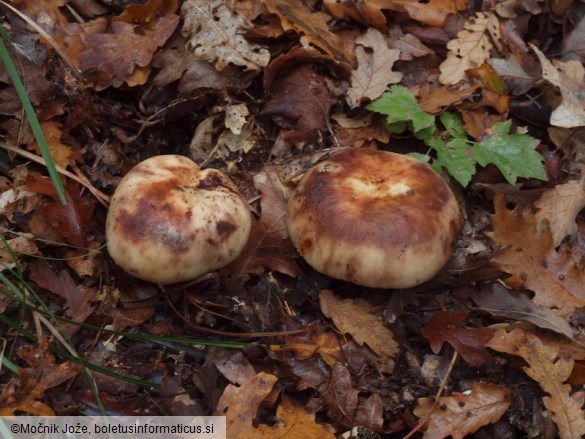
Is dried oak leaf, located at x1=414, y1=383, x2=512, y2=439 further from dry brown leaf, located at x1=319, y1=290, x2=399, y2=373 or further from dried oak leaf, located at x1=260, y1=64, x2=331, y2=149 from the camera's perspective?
dried oak leaf, located at x1=260, y1=64, x2=331, y2=149

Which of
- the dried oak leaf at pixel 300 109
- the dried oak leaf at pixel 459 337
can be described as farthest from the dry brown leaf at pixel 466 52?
the dried oak leaf at pixel 459 337

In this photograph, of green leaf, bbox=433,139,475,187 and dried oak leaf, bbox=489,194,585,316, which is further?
green leaf, bbox=433,139,475,187

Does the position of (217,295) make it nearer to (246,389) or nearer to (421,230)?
(246,389)

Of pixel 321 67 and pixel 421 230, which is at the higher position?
pixel 321 67

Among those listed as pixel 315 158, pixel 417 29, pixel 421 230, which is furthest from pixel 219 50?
pixel 421 230

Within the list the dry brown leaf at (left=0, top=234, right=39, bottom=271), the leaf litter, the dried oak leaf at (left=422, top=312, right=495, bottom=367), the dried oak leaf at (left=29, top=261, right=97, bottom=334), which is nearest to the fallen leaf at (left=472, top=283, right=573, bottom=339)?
the leaf litter

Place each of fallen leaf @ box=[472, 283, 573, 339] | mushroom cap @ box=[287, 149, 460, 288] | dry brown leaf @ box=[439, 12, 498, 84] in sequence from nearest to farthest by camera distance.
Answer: mushroom cap @ box=[287, 149, 460, 288], fallen leaf @ box=[472, 283, 573, 339], dry brown leaf @ box=[439, 12, 498, 84]
